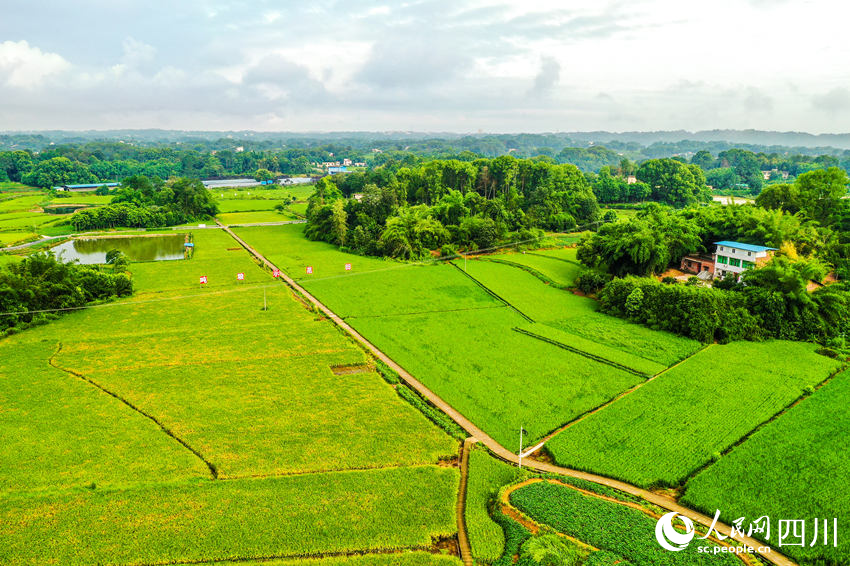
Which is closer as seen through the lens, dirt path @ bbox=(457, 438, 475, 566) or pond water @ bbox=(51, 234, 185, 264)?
dirt path @ bbox=(457, 438, 475, 566)

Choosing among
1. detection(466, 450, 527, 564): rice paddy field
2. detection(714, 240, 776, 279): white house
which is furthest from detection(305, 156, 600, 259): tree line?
detection(466, 450, 527, 564): rice paddy field

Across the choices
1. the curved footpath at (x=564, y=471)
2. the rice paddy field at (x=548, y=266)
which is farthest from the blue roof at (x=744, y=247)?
the curved footpath at (x=564, y=471)

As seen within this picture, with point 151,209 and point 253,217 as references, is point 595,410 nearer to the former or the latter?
point 253,217

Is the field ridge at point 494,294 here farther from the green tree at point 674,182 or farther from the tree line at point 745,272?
the green tree at point 674,182

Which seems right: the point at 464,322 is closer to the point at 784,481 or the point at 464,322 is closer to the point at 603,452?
the point at 603,452

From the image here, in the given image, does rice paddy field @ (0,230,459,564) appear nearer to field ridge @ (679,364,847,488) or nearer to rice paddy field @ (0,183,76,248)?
field ridge @ (679,364,847,488)

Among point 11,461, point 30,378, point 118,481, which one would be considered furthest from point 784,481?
point 30,378
